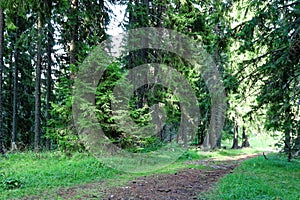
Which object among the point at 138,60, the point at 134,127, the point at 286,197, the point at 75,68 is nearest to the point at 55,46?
the point at 138,60

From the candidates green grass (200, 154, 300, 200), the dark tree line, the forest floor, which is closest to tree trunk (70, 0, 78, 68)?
the dark tree line

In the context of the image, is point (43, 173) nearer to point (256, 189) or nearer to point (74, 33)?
point (256, 189)

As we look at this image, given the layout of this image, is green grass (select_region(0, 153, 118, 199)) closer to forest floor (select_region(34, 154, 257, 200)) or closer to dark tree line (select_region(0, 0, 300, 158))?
forest floor (select_region(34, 154, 257, 200))

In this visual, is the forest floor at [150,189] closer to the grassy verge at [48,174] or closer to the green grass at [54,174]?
the green grass at [54,174]

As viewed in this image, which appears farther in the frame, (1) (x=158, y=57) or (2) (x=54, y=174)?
(1) (x=158, y=57)

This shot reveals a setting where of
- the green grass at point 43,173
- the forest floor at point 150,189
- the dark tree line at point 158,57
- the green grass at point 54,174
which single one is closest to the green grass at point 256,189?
the green grass at point 54,174

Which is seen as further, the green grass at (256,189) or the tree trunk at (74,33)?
the tree trunk at (74,33)

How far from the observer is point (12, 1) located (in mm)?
7906

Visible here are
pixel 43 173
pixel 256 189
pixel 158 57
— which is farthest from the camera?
pixel 158 57

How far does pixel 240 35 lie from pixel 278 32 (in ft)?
3.04

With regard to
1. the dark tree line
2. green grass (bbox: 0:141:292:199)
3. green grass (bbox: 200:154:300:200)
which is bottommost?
green grass (bbox: 200:154:300:200)

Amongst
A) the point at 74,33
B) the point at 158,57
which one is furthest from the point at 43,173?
the point at 158,57

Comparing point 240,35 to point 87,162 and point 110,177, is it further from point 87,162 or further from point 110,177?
point 87,162

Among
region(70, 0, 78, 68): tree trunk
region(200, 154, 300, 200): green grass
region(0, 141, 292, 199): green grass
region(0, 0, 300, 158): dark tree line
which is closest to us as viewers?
region(200, 154, 300, 200): green grass
